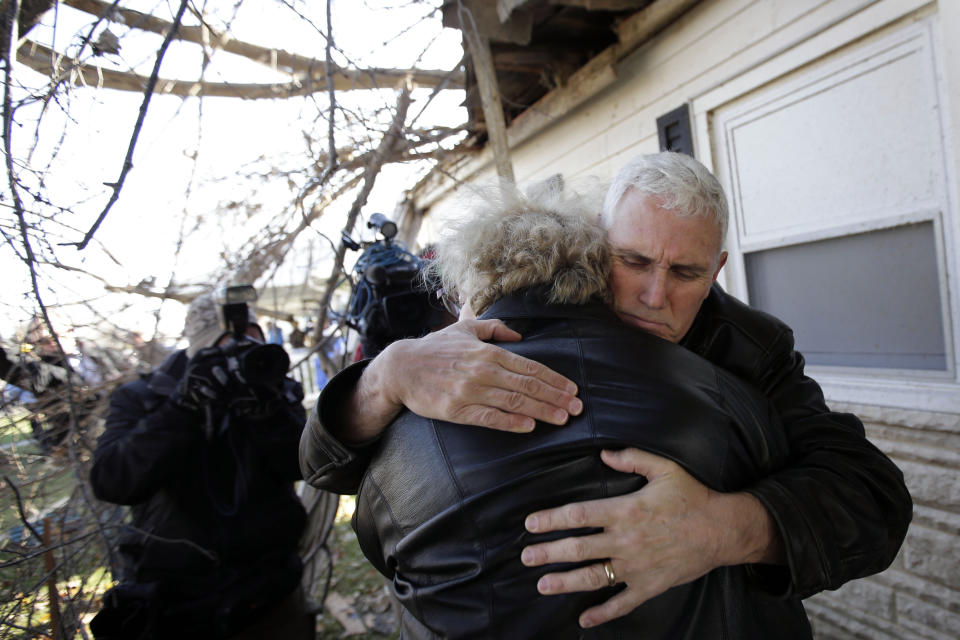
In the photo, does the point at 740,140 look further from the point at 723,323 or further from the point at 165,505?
the point at 165,505

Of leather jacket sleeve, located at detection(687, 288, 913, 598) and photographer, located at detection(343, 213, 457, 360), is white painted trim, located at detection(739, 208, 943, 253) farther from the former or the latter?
photographer, located at detection(343, 213, 457, 360)

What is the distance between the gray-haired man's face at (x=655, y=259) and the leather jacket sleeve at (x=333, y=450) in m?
0.66

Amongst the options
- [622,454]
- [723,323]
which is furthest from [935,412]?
[622,454]

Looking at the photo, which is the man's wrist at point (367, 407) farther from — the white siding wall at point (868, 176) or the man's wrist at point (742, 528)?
the white siding wall at point (868, 176)

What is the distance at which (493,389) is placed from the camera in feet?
3.21

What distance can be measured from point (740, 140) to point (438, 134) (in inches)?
86.3

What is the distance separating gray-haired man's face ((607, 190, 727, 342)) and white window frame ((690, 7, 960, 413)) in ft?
4.91

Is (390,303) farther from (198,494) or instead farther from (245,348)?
(198,494)

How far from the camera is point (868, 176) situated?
95.6 inches

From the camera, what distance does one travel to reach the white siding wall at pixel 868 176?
213 centimetres

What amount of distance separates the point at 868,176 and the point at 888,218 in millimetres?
219

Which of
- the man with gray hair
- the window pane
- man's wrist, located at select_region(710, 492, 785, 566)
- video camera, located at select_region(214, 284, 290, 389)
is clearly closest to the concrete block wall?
the window pane

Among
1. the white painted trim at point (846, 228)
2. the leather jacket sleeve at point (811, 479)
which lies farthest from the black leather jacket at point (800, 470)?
the white painted trim at point (846, 228)

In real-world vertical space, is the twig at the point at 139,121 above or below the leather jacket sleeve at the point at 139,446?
above
